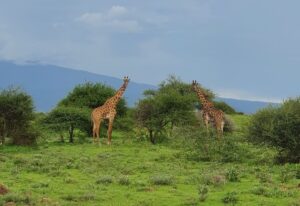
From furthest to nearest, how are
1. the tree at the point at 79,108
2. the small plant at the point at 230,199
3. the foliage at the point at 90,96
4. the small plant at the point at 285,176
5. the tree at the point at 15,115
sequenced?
the foliage at the point at 90,96 < the tree at the point at 79,108 < the tree at the point at 15,115 < the small plant at the point at 285,176 < the small plant at the point at 230,199

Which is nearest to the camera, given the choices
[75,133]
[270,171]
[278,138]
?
[270,171]

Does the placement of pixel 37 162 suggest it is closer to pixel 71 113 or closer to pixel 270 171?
pixel 270 171

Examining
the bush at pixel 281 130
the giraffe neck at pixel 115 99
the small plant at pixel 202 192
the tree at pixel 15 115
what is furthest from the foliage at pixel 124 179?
the giraffe neck at pixel 115 99

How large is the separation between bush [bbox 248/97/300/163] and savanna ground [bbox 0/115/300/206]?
2.59 ft

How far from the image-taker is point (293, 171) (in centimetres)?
2198

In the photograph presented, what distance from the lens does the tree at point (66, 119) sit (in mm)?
35500

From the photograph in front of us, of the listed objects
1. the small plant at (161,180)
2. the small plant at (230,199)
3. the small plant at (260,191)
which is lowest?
the small plant at (230,199)

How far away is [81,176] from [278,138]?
28.4 ft

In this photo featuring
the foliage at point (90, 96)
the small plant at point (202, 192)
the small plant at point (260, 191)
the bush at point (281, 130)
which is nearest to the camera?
the small plant at point (202, 192)

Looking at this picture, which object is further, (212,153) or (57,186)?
(212,153)

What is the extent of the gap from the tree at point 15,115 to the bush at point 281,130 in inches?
459

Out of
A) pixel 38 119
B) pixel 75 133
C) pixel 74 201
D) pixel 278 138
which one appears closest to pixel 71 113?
pixel 38 119

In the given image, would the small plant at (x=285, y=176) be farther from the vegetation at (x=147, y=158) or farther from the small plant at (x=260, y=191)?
the small plant at (x=260, y=191)

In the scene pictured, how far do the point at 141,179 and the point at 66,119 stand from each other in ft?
51.8
